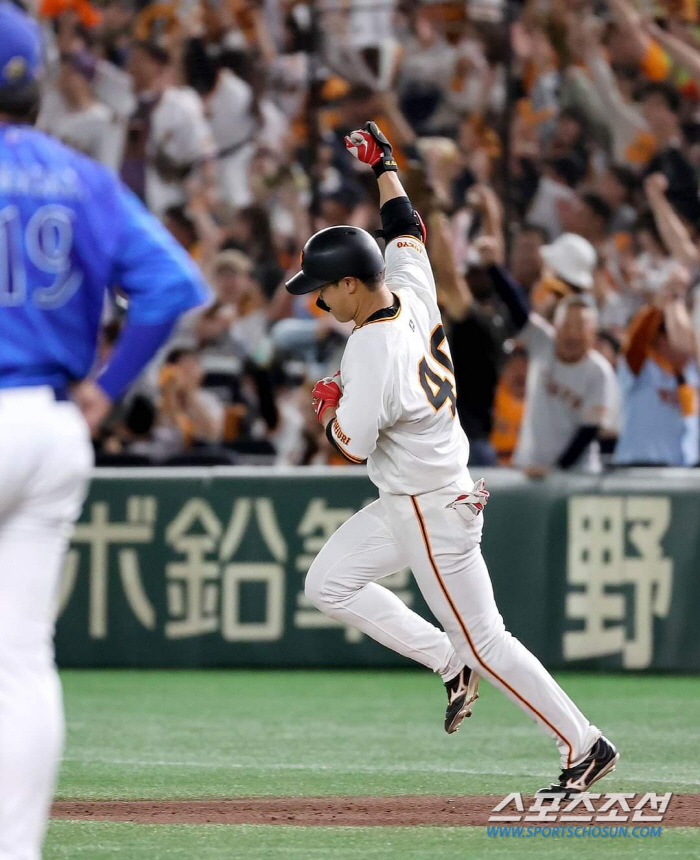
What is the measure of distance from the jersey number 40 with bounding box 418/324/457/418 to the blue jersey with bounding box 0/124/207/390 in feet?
6.45

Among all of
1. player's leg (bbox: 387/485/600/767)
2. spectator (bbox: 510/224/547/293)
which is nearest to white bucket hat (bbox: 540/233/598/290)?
spectator (bbox: 510/224/547/293)

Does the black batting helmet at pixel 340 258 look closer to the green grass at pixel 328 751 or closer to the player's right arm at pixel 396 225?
the player's right arm at pixel 396 225

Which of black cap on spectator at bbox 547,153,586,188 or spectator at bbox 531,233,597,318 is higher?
black cap on spectator at bbox 547,153,586,188

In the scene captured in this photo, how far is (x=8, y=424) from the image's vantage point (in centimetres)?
354

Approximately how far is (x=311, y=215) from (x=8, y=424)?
959 centimetres

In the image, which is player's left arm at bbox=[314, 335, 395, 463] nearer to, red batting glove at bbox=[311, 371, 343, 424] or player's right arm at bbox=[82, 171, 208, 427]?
red batting glove at bbox=[311, 371, 343, 424]

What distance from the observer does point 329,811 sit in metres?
5.51

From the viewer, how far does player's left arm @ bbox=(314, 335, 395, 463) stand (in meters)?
5.53

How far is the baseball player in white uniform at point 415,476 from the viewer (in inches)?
217

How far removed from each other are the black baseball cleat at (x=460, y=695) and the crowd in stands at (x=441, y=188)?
152 inches

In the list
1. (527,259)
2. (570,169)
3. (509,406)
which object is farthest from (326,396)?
(570,169)

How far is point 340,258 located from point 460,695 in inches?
68.1

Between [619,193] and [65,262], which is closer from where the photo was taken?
[65,262]

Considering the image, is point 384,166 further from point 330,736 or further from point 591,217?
point 591,217
